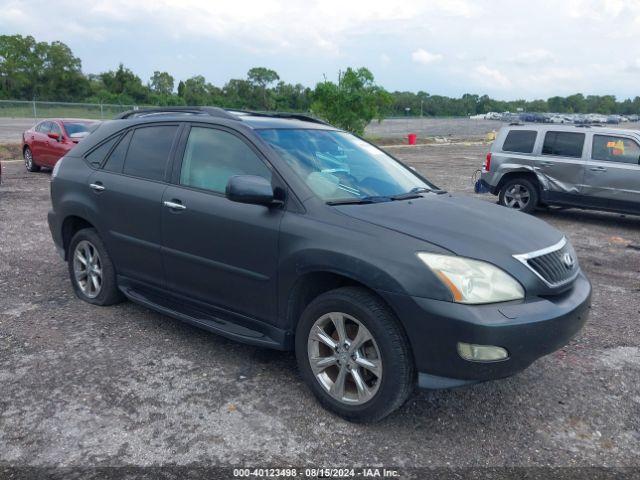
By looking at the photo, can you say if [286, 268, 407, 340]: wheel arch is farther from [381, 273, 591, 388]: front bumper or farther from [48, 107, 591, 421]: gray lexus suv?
[381, 273, 591, 388]: front bumper

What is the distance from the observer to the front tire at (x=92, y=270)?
5059mm

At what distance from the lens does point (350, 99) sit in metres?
27.5

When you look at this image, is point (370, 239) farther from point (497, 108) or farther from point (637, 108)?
point (637, 108)

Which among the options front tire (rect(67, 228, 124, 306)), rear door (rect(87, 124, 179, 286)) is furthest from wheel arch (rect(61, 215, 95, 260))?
rear door (rect(87, 124, 179, 286))

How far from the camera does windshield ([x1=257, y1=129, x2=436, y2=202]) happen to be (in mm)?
3912

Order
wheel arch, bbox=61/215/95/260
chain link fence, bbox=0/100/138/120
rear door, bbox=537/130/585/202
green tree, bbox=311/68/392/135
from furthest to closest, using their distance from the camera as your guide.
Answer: chain link fence, bbox=0/100/138/120
green tree, bbox=311/68/392/135
rear door, bbox=537/130/585/202
wheel arch, bbox=61/215/95/260

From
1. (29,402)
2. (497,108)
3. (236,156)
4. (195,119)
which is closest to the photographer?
(29,402)

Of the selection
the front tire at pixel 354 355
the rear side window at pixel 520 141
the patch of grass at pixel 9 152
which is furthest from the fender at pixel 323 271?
the patch of grass at pixel 9 152

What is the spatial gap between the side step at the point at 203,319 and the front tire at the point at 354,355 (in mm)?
303

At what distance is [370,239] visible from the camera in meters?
3.32

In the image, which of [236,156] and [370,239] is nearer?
[370,239]

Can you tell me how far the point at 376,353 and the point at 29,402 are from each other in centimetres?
210

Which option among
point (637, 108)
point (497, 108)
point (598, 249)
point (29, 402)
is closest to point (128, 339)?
point (29, 402)

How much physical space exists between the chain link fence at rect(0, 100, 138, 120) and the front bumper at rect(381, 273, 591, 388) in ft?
115
